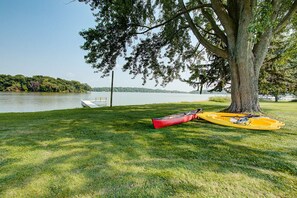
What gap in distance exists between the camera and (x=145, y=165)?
110 inches

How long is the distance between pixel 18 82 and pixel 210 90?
7194 centimetres

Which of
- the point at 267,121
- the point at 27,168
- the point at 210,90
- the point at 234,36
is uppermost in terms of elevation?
the point at 234,36

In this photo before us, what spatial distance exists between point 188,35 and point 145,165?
446 inches

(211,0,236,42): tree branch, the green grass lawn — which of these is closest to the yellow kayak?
the green grass lawn

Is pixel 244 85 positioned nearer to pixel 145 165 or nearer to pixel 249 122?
pixel 249 122

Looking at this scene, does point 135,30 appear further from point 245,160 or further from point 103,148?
point 245,160

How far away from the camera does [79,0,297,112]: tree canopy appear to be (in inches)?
283

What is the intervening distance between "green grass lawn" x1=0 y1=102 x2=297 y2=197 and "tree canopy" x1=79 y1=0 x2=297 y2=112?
3435 mm

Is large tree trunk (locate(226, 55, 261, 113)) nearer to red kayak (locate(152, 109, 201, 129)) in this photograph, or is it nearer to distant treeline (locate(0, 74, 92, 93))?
red kayak (locate(152, 109, 201, 129))

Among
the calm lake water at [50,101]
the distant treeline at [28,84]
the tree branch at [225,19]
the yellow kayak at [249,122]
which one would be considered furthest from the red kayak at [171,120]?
the distant treeline at [28,84]

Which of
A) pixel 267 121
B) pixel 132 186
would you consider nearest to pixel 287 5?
pixel 267 121

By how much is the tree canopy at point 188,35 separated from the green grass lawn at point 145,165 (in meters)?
3.43

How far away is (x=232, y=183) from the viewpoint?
2316 millimetres

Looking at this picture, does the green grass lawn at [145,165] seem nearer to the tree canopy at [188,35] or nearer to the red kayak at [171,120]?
the red kayak at [171,120]
